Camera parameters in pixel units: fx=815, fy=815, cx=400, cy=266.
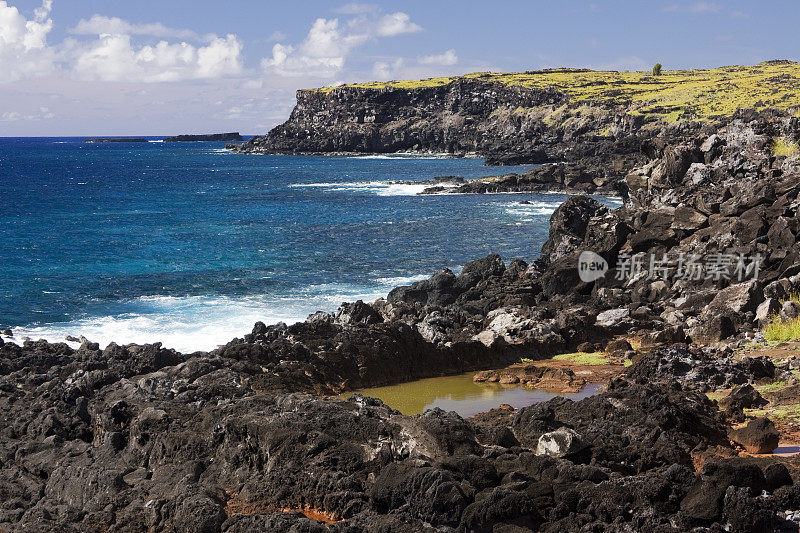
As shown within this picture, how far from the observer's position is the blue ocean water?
33156 mm

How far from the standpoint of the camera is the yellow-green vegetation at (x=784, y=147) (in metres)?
33.5

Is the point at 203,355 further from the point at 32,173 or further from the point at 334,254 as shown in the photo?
the point at 32,173

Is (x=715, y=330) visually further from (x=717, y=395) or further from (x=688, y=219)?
(x=688, y=219)

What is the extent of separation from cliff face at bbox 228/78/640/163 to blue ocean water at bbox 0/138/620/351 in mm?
48025

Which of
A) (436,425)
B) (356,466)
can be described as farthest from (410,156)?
(356,466)

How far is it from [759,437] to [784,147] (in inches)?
944

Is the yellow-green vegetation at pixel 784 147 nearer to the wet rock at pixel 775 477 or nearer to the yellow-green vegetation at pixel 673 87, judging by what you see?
the wet rock at pixel 775 477

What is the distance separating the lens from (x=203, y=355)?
64.6ft

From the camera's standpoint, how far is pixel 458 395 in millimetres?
19844

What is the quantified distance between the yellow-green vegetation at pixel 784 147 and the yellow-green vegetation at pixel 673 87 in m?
52.4

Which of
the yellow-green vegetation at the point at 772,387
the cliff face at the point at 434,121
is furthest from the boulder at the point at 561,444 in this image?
the cliff face at the point at 434,121

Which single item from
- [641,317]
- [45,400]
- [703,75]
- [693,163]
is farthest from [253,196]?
[703,75]

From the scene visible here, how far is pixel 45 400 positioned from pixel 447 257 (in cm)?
3195

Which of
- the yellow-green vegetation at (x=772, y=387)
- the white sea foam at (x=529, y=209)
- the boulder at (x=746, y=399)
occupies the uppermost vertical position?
the boulder at (x=746, y=399)
